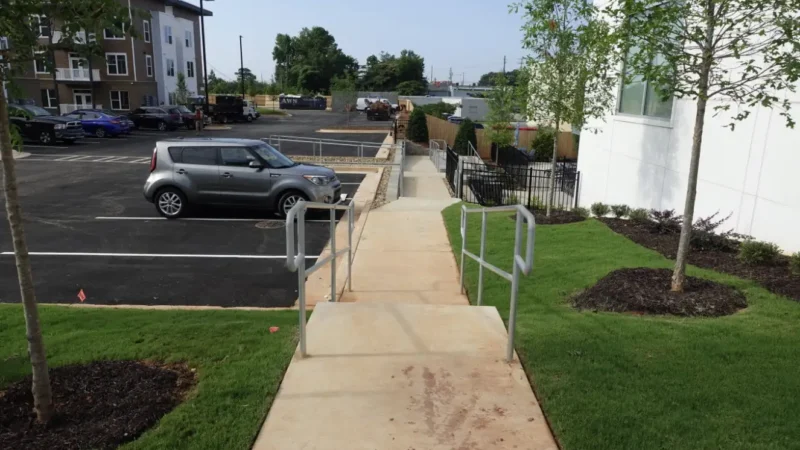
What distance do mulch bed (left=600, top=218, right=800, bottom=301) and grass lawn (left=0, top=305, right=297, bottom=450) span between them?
4.85 metres

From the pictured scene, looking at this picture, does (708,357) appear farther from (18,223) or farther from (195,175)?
(195,175)

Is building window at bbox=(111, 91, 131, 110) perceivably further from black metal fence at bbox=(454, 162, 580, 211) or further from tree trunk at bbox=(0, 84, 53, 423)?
tree trunk at bbox=(0, 84, 53, 423)

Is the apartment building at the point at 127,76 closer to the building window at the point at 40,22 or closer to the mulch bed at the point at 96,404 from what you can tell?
the building window at the point at 40,22

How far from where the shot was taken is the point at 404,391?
3.68m

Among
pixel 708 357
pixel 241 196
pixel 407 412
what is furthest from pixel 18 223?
pixel 241 196

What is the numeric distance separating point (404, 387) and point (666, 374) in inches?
69.9

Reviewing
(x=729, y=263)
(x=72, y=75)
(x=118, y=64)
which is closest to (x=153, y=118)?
(x=118, y=64)

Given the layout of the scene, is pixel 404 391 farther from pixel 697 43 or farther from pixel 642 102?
pixel 642 102

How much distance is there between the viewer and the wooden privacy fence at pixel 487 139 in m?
28.9

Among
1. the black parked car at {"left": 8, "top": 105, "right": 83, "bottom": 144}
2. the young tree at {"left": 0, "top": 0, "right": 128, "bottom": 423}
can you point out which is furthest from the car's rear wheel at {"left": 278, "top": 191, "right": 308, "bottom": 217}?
the black parked car at {"left": 8, "top": 105, "right": 83, "bottom": 144}

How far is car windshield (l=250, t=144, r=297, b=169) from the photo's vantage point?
1211 centimetres

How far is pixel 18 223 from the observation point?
321 centimetres

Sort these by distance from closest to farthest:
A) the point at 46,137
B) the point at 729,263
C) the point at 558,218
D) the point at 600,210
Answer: the point at 729,263
the point at 558,218
the point at 600,210
the point at 46,137

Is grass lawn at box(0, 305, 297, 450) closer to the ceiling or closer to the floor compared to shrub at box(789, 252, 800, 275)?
closer to the floor
